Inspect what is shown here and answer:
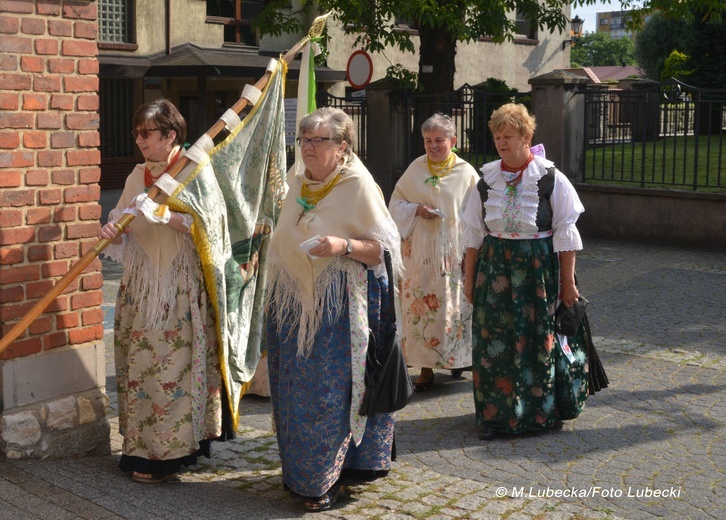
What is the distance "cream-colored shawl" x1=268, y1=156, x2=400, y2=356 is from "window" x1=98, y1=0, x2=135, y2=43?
20.3 meters

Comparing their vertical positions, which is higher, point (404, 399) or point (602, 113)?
point (602, 113)

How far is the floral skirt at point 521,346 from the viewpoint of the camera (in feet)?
17.8

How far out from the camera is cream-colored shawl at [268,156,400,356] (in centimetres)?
438

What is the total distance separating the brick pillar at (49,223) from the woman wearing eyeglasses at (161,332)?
35 cm

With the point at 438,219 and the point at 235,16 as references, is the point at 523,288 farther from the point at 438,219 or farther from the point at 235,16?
the point at 235,16

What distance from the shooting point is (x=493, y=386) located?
5.53 metres

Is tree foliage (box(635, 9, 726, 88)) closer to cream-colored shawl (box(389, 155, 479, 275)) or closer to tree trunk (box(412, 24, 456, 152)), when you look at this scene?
tree trunk (box(412, 24, 456, 152))

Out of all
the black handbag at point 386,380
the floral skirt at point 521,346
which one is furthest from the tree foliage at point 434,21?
the black handbag at point 386,380

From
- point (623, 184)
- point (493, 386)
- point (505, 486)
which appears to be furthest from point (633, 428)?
point (623, 184)

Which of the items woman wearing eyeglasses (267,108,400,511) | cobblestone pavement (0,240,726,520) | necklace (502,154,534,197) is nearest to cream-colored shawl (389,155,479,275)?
cobblestone pavement (0,240,726,520)

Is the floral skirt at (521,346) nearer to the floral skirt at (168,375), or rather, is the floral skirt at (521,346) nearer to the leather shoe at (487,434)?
the leather shoe at (487,434)

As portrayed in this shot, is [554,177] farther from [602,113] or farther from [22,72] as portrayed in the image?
[602,113]

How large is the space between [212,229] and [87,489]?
1.34 meters

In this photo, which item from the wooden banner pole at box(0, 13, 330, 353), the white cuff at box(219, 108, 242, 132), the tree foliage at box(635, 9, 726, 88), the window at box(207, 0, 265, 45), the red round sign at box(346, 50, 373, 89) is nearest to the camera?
the wooden banner pole at box(0, 13, 330, 353)
